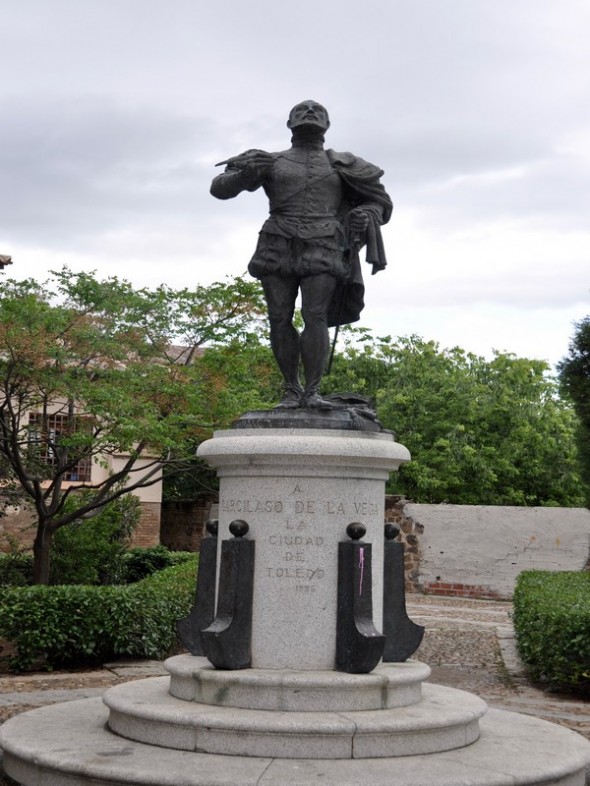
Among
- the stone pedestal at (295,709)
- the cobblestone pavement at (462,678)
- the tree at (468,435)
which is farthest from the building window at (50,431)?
the tree at (468,435)

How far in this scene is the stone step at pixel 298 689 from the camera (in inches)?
205

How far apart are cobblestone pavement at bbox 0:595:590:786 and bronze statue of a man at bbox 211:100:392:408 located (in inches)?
117

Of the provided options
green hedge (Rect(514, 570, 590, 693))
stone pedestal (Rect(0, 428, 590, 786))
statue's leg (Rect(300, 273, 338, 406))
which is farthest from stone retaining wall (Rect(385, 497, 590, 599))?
statue's leg (Rect(300, 273, 338, 406))

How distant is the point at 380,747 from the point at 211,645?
112 centimetres

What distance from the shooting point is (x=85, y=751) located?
4.96 metres

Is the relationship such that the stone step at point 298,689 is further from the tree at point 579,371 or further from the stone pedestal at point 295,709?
the tree at point 579,371

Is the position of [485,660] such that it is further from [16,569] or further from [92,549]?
[16,569]

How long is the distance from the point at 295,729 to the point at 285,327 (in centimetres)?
260

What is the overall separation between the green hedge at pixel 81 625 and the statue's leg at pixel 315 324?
408cm

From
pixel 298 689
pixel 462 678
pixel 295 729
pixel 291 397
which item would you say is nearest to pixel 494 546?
pixel 462 678

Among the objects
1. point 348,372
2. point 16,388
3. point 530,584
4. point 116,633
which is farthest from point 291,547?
point 348,372

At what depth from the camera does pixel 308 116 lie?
6.44 m

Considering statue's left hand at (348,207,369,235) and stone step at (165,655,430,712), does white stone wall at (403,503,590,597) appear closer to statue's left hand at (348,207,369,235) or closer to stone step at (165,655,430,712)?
statue's left hand at (348,207,369,235)

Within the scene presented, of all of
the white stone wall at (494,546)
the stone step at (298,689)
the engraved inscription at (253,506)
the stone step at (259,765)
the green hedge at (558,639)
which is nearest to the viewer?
the stone step at (259,765)
